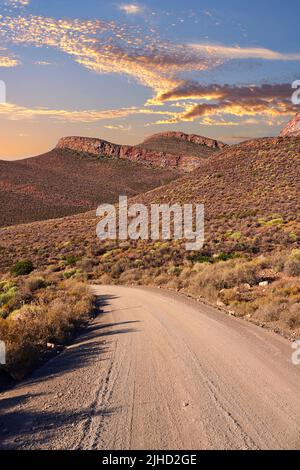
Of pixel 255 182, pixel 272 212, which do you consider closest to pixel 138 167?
pixel 255 182

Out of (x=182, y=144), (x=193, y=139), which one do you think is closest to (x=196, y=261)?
(x=182, y=144)

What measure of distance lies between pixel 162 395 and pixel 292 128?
90638 mm

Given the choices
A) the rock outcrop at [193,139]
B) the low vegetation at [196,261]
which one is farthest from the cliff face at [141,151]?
the low vegetation at [196,261]

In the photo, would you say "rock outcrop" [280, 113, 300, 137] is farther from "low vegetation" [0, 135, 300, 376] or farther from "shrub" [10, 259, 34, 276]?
"shrub" [10, 259, 34, 276]

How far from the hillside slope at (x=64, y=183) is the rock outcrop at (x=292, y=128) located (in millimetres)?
40611

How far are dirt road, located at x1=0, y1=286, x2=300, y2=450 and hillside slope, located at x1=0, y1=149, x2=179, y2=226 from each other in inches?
2978

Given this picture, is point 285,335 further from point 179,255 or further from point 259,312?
point 179,255

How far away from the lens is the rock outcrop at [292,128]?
3266 inches

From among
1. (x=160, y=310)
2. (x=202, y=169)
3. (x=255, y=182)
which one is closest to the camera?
(x=160, y=310)

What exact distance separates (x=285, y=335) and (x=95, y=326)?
228 inches

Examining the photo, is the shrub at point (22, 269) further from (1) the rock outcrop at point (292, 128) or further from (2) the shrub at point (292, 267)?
(1) the rock outcrop at point (292, 128)

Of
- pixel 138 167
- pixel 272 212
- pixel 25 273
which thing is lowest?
pixel 25 273

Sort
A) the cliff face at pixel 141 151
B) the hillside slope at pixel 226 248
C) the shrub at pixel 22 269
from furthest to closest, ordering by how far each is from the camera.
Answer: the cliff face at pixel 141 151 → the shrub at pixel 22 269 → the hillside slope at pixel 226 248

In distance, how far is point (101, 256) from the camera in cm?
3538
